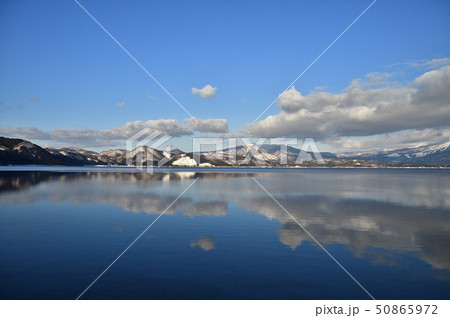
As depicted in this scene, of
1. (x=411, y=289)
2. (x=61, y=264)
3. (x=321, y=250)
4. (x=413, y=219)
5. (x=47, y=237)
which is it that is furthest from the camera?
(x=413, y=219)

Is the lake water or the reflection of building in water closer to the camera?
the lake water

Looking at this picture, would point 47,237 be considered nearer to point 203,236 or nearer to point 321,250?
point 203,236

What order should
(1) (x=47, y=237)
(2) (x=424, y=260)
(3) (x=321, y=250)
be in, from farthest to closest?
1. (1) (x=47, y=237)
2. (3) (x=321, y=250)
3. (2) (x=424, y=260)

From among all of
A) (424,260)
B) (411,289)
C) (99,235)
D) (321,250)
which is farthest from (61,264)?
(424,260)

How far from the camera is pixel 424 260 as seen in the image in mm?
13891

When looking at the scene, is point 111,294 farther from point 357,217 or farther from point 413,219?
point 413,219

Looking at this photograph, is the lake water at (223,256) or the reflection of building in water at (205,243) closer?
the lake water at (223,256)

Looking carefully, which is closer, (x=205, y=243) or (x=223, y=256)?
(x=223, y=256)

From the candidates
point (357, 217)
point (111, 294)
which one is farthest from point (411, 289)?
point (357, 217)

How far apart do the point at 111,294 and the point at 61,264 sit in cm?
478

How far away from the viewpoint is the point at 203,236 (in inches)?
736
